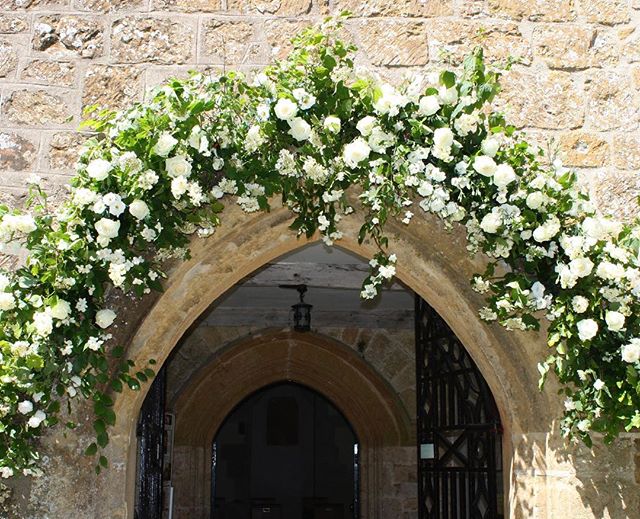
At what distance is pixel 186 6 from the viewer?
3.29 meters

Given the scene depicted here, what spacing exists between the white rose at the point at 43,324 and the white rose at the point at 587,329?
61.6 inches

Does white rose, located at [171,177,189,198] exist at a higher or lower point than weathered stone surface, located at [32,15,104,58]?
lower

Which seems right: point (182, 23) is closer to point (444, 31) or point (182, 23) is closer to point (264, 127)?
point (264, 127)

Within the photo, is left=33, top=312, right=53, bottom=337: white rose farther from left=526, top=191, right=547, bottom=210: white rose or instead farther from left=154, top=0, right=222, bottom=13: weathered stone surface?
left=526, top=191, right=547, bottom=210: white rose

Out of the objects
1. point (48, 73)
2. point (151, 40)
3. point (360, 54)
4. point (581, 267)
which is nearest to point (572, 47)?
point (360, 54)

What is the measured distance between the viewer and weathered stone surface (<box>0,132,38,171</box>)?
3117mm

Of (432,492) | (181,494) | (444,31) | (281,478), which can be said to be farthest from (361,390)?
(281,478)

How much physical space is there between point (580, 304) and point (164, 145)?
4.38 ft

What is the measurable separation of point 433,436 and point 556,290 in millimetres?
1542

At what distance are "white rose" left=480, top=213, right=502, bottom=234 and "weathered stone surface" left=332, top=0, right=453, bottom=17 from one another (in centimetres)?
94

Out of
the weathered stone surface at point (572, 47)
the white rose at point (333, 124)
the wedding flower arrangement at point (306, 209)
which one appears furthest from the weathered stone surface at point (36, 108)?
the weathered stone surface at point (572, 47)

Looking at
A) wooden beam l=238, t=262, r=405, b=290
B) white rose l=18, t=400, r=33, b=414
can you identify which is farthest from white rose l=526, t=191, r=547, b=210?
wooden beam l=238, t=262, r=405, b=290

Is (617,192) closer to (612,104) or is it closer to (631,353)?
(612,104)

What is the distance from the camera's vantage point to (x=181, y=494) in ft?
24.5
